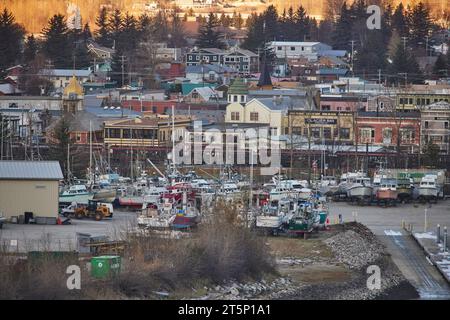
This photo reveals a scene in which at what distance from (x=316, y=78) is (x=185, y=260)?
34769mm

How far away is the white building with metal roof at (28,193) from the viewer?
2925 centimetres

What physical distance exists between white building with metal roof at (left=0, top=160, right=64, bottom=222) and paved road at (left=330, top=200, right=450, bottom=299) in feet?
17.4

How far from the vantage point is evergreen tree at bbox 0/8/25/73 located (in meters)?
59.9

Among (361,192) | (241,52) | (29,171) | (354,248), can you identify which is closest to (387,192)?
(361,192)

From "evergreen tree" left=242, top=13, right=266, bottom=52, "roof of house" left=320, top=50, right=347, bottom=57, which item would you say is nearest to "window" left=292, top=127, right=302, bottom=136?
"roof of house" left=320, top=50, right=347, bottom=57

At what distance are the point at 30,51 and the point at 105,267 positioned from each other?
40.5m

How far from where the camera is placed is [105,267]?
73.0ft

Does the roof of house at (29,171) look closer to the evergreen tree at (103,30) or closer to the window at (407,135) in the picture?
the window at (407,135)

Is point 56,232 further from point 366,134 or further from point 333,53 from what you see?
point 333,53

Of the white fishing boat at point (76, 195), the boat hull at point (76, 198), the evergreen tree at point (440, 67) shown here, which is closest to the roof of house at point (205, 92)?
the evergreen tree at point (440, 67)

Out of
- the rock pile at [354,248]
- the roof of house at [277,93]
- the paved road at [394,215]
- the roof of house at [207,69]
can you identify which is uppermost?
the roof of house at [207,69]

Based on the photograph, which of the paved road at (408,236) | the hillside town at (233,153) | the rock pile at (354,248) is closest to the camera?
the hillside town at (233,153)
